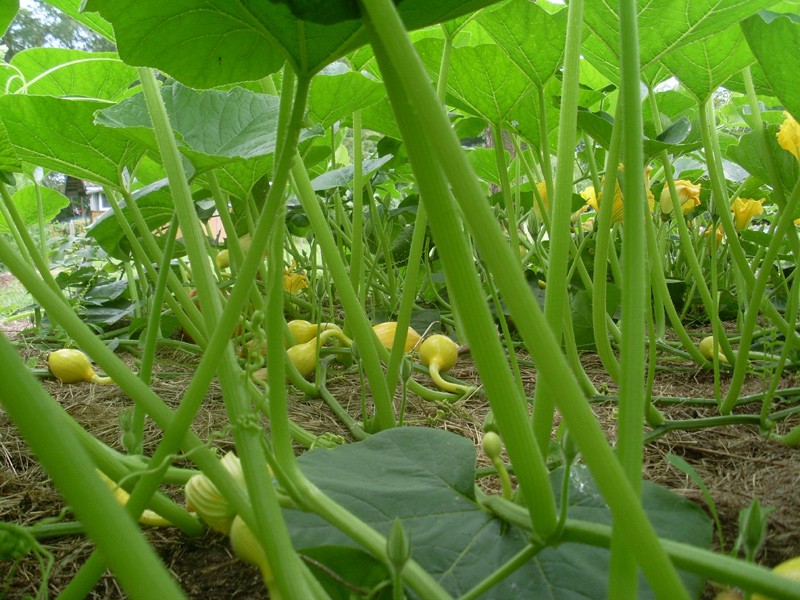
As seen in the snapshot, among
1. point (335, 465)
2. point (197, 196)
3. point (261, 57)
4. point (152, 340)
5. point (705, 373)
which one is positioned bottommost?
point (705, 373)

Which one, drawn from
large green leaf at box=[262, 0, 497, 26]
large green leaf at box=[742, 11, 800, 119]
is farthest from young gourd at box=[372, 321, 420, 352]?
large green leaf at box=[262, 0, 497, 26]

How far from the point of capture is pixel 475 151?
178 centimetres

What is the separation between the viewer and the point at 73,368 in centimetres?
137

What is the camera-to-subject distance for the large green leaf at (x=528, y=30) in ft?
2.93

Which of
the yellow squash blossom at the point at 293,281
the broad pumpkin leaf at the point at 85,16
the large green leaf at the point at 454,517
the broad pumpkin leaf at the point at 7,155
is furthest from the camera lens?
the yellow squash blossom at the point at 293,281

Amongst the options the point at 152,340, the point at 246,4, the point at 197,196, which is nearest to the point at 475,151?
the point at 197,196

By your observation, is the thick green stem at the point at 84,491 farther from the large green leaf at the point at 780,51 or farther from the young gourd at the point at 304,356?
the young gourd at the point at 304,356

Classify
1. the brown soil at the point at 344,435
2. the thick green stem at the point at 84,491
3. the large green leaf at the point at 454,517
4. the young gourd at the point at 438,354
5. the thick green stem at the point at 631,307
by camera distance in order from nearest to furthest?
the thick green stem at the point at 84,491 < the thick green stem at the point at 631,307 < the large green leaf at the point at 454,517 < the brown soil at the point at 344,435 < the young gourd at the point at 438,354

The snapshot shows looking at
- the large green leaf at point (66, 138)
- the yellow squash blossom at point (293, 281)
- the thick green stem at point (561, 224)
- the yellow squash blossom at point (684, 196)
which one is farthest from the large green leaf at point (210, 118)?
the yellow squash blossom at point (293, 281)

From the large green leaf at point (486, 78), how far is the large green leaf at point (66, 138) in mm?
522

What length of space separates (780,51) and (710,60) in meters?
0.26

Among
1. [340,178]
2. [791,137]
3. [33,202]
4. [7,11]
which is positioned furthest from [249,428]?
[33,202]

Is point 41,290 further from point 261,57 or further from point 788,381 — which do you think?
point 788,381

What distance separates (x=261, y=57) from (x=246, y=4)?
10 cm
